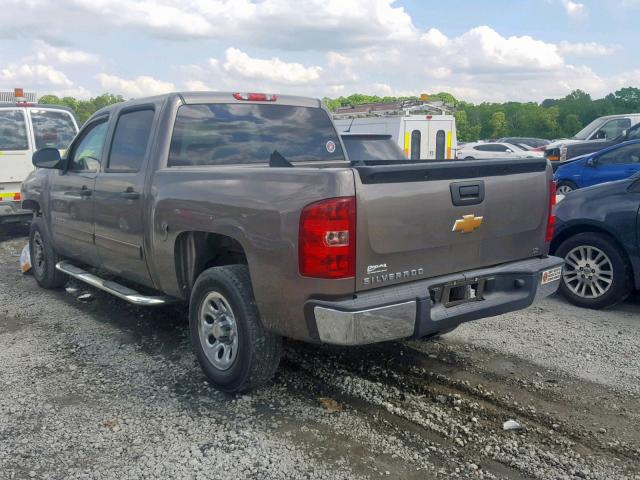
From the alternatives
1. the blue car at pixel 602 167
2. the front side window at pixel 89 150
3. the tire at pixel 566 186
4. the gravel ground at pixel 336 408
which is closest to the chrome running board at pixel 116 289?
the gravel ground at pixel 336 408

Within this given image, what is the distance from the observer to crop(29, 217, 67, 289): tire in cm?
672

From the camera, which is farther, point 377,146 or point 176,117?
point 377,146

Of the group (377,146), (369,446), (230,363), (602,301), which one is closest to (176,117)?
(230,363)

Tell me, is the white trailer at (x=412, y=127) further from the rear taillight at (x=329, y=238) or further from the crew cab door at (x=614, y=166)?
A: the rear taillight at (x=329, y=238)

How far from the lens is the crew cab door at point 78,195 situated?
219 inches

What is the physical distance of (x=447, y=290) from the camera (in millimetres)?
3723

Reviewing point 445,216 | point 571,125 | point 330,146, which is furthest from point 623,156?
point 571,125

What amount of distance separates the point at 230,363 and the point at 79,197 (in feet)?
8.39

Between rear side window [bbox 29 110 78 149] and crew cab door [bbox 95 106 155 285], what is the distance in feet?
20.5

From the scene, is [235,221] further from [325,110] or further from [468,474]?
[325,110]

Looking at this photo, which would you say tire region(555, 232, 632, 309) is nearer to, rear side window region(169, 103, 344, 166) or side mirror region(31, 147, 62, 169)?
rear side window region(169, 103, 344, 166)

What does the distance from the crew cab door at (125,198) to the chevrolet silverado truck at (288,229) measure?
18 mm

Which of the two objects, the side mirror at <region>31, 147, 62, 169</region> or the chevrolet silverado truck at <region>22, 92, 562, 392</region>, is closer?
the chevrolet silverado truck at <region>22, 92, 562, 392</region>

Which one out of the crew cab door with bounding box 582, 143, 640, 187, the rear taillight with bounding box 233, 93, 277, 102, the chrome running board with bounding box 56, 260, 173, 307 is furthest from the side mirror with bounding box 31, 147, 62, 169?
the crew cab door with bounding box 582, 143, 640, 187
